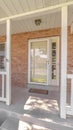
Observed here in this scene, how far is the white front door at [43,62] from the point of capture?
4.59m

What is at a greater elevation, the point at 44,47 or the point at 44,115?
the point at 44,47

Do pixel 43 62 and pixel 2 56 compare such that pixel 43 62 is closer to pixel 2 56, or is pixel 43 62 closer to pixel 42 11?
pixel 2 56

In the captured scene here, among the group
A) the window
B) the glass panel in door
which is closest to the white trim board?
the glass panel in door

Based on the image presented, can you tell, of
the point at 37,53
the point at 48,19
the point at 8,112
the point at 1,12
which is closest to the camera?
the point at 8,112

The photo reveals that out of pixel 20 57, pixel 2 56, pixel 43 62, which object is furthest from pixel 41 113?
pixel 2 56

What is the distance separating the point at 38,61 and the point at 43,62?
23cm

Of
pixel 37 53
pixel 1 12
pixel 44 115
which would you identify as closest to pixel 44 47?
pixel 37 53

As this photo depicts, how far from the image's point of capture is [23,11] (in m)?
Result: 2.75

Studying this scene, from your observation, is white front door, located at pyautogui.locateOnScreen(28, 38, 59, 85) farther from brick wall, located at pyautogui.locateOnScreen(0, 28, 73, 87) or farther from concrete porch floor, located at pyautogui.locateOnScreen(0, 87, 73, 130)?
concrete porch floor, located at pyautogui.locateOnScreen(0, 87, 73, 130)

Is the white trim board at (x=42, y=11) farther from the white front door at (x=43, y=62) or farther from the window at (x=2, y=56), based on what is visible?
the window at (x=2, y=56)

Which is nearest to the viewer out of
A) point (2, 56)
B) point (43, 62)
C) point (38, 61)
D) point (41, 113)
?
point (41, 113)

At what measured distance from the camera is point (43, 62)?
4.75 meters

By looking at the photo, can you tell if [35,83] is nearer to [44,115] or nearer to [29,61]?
[29,61]

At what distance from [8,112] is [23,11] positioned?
7.33 ft
